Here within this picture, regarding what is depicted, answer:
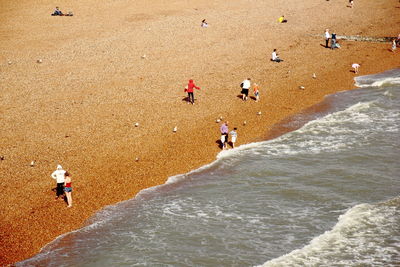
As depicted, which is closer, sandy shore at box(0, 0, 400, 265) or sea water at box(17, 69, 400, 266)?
sea water at box(17, 69, 400, 266)

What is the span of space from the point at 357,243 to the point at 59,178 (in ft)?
35.2

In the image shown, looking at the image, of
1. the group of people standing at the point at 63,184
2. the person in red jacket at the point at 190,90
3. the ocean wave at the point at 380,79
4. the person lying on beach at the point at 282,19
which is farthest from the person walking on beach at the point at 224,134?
the person lying on beach at the point at 282,19

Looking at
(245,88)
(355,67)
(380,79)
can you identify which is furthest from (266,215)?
(355,67)

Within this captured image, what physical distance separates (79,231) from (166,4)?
4002 cm

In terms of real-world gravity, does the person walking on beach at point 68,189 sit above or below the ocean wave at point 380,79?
below

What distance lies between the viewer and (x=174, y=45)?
122ft

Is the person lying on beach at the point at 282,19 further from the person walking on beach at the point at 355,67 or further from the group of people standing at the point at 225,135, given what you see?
the group of people standing at the point at 225,135

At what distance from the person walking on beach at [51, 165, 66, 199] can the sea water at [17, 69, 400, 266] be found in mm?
1935

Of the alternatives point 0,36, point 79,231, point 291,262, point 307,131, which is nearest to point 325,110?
point 307,131

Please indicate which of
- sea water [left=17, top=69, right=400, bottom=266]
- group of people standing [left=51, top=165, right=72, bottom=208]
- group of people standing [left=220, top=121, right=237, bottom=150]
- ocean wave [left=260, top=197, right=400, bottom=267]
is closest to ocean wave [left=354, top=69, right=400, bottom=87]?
sea water [left=17, top=69, right=400, bottom=266]

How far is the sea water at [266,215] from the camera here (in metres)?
13.7

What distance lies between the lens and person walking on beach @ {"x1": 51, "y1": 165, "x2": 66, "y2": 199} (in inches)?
648

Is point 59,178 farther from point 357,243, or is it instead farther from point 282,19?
point 282,19

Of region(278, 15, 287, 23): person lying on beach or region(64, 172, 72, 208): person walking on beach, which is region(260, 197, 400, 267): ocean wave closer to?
region(64, 172, 72, 208): person walking on beach
